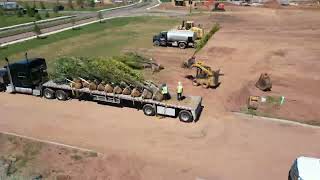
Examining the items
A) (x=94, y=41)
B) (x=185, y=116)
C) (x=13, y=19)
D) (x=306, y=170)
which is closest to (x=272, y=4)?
(x=94, y=41)

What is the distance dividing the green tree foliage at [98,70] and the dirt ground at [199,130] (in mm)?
1831

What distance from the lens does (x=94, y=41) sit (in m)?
43.6

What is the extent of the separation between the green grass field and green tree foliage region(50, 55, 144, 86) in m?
9.64

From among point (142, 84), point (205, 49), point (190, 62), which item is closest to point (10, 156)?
point (142, 84)

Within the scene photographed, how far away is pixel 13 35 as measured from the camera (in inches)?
1918

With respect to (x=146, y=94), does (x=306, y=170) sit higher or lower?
lower

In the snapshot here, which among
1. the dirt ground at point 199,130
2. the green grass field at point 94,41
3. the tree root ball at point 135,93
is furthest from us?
the green grass field at point 94,41

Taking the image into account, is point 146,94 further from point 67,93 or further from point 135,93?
point 67,93

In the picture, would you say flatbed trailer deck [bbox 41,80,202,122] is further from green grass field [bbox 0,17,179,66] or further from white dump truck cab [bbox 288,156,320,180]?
green grass field [bbox 0,17,179,66]

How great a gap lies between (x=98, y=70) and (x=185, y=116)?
21.7 feet

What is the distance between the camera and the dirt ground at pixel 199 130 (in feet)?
54.1

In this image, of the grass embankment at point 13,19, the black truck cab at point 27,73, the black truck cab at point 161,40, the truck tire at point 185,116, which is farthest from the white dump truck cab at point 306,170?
the grass embankment at point 13,19

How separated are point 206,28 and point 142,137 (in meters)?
35.9

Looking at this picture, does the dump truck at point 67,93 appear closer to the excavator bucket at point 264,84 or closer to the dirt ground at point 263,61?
the dirt ground at point 263,61
